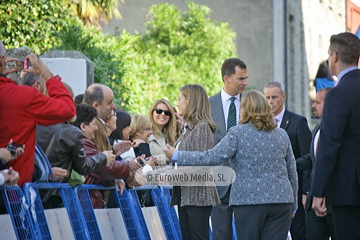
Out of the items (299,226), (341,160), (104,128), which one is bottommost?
(299,226)

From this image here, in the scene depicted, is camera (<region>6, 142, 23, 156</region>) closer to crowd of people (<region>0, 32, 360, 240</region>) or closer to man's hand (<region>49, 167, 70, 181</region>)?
crowd of people (<region>0, 32, 360, 240</region>)

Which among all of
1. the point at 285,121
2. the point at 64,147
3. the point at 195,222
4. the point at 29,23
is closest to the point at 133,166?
the point at 195,222

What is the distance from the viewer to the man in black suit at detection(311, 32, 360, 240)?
531 centimetres

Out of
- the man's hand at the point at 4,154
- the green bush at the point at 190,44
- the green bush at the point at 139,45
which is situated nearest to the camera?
the man's hand at the point at 4,154

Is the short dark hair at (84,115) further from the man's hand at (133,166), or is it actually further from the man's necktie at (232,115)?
the man's necktie at (232,115)

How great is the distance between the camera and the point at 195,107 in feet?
23.9

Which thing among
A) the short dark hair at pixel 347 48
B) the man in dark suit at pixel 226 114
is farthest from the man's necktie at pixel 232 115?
the short dark hair at pixel 347 48

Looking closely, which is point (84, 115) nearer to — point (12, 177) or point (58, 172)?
point (58, 172)

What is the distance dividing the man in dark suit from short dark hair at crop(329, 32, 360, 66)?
2.36 metres

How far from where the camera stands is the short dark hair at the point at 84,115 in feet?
22.3

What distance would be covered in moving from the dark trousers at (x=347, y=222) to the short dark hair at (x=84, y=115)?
260 centimetres

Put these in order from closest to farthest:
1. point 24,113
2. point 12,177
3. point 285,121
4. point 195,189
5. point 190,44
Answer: point 12,177, point 24,113, point 195,189, point 285,121, point 190,44

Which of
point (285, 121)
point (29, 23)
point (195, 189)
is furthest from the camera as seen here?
point (29, 23)

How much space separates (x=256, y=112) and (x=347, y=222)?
5.21ft
